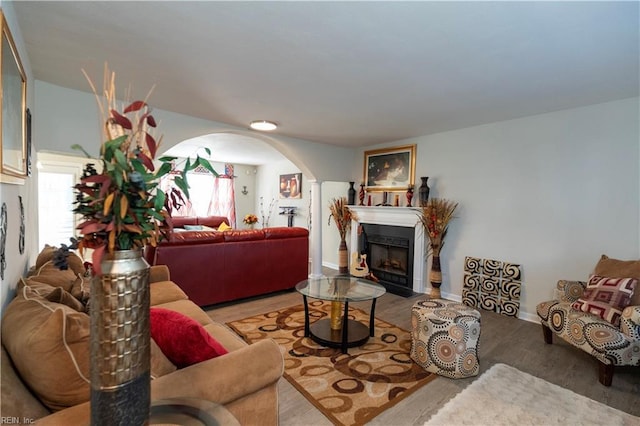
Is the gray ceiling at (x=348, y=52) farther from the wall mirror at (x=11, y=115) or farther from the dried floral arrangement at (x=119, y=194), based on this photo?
the dried floral arrangement at (x=119, y=194)

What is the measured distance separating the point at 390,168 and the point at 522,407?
355cm

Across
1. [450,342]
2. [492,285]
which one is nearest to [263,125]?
[450,342]

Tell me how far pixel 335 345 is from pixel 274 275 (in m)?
1.70

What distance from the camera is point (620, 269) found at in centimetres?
252

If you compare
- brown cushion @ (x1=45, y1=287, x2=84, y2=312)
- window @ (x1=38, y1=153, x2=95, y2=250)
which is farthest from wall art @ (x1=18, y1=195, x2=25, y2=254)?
window @ (x1=38, y1=153, x2=95, y2=250)

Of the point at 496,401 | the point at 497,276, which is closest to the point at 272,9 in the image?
the point at 496,401

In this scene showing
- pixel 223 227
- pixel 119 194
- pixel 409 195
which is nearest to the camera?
pixel 119 194

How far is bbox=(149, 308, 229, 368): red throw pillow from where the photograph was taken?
4.07 feet

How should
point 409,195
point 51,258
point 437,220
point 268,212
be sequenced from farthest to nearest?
1. point 268,212
2. point 409,195
3. point 437,220
4. point 51,258

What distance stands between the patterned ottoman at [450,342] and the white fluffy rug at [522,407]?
0.14 metres

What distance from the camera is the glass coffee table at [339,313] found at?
256cm

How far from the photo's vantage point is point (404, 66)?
7.01 feet

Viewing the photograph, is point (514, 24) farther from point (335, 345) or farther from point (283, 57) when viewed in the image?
point (335, 345)

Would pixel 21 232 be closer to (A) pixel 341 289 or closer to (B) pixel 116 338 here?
(B) pixel 116 338
